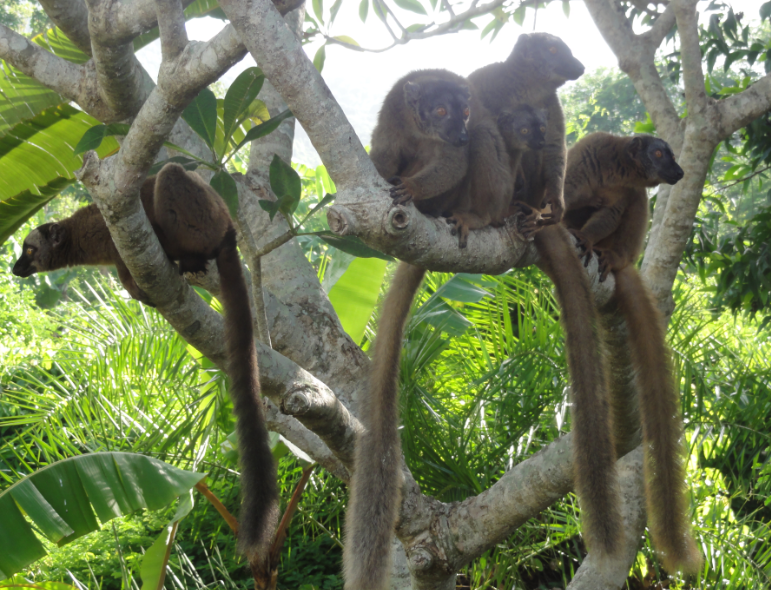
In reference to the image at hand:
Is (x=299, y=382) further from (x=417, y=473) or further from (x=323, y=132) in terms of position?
(x=417, y=473)

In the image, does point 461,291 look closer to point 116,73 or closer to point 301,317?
point 301,317

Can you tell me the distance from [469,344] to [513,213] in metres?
2.52

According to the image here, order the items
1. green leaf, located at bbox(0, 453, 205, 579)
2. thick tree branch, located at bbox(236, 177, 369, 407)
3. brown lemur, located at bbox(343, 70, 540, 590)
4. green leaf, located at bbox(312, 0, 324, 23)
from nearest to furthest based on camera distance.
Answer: brown lemur, located at bbox(343, 70, 540, 590), green leaf, located at bbox(0, 453, 205, 579), thick tree branch, located at bbox(236, 177, 369, 407), green leaf, located at bbox(312, 0, 324, 23)

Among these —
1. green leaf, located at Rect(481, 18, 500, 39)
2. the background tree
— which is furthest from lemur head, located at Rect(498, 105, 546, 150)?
green leaf, located at Rect(481, 18, 500, 39)

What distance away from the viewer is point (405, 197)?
1.85 meters

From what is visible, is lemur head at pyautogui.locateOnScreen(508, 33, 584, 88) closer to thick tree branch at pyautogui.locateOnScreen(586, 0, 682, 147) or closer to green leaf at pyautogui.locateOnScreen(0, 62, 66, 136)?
thick tree branch at pyautogui.locateOnScreen(586, 0, 682, 147)

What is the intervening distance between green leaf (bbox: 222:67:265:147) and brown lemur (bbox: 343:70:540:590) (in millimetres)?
569

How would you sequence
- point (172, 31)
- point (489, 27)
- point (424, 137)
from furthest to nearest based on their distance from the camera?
point (489, 27)
point (424, 137)
point (172, 31)

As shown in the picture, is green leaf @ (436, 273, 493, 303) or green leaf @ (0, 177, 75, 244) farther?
green leaf @ (436, 273, 493, 303)

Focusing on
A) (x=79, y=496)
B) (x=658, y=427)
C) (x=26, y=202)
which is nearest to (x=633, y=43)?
(x=658, y=427)

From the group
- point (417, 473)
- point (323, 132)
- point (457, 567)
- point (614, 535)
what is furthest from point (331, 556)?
point (323, 132)

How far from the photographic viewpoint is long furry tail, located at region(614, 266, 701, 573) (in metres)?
2.01

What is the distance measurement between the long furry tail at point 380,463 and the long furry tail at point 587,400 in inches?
23.0

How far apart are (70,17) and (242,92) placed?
80 cm
